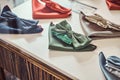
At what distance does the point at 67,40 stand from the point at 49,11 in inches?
11.7

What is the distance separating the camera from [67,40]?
39.9 inches

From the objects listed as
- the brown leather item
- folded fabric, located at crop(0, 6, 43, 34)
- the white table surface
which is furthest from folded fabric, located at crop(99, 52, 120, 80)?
folded fabric, located at crop(0, 6, 43, 34)

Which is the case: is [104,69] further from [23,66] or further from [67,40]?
[23,66]

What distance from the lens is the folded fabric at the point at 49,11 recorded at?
1.20 m

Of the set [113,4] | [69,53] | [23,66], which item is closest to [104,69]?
[69,53]

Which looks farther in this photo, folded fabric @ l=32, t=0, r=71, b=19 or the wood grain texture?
folded fabric @ l=32, t=0, r=71, b=19

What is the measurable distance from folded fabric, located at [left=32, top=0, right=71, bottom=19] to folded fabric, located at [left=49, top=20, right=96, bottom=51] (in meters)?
0.13

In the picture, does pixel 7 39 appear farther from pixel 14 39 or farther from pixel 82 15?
pixel 82 15

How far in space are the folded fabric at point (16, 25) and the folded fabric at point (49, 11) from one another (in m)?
0.08

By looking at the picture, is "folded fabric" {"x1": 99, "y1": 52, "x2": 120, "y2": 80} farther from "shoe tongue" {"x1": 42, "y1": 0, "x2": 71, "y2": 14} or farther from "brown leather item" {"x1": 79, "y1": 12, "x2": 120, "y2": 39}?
"shoe tongue" {"x1": 42, "y1": 0, "x2": 71, "y2": 14}

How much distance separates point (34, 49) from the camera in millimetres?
1010

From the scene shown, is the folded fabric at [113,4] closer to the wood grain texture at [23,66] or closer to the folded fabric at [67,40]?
the folded fabric at [67,40]

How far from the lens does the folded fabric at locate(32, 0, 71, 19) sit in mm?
1198

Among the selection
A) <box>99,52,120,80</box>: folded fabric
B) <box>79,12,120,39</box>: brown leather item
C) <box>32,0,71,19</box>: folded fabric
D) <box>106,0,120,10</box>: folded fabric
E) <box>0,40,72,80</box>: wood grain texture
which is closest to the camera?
<box>99,52,120,80</box>: folded fabric
